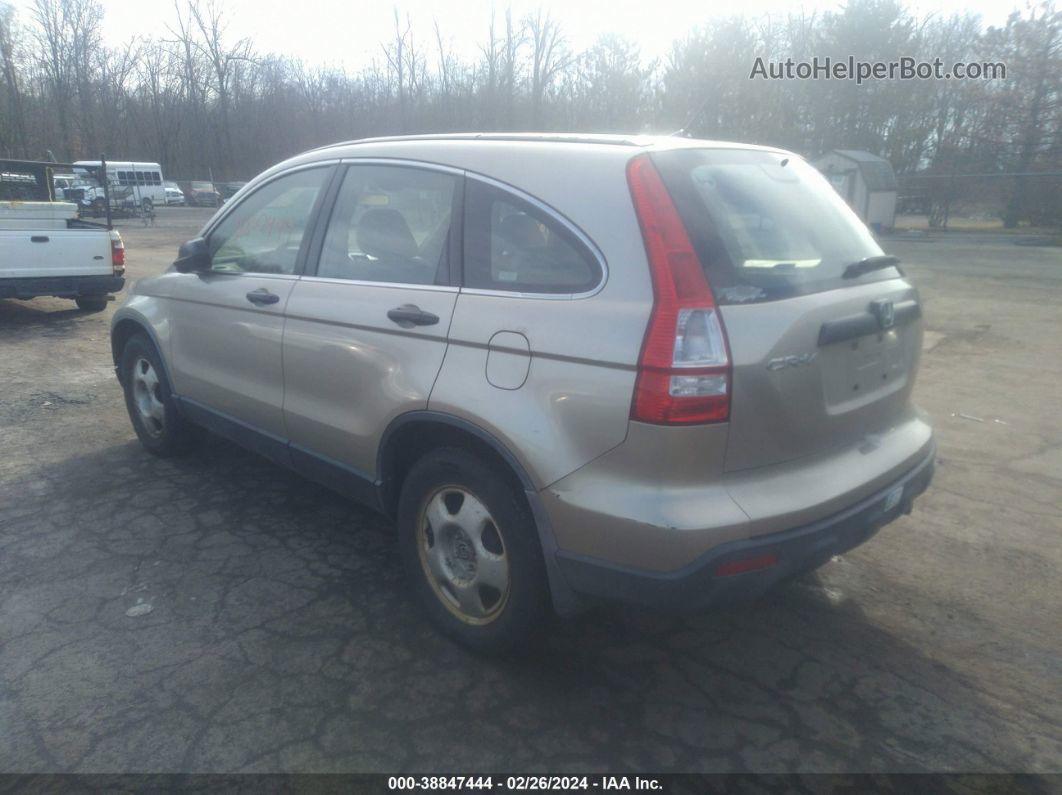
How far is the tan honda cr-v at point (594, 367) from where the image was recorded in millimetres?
2475

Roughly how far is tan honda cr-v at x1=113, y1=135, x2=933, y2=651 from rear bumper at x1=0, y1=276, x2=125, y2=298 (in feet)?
25.0

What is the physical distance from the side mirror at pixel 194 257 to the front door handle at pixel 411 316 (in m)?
1.81

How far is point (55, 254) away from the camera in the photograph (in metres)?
10.0

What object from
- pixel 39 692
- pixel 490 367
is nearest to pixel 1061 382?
pixel 490 367

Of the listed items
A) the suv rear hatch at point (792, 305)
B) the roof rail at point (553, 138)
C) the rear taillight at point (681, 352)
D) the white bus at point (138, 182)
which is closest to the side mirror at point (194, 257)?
the roof rail at point (553, 138)

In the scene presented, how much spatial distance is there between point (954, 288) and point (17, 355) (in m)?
13.2

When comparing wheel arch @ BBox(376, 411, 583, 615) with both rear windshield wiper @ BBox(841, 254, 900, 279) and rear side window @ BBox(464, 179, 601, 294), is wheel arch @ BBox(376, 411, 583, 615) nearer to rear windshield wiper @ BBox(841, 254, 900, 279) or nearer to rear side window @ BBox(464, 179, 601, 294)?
rear side window @ BBox(464, 179, 601, 294)

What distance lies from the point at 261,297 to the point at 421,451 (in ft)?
4.24

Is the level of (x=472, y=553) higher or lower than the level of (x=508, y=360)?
lower

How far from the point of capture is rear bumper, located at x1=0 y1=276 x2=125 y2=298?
9.70m

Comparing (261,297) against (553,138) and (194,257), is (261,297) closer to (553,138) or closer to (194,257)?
(194,257)

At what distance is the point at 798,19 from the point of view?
36.7 meters

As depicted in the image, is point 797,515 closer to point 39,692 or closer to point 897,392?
point 897,392

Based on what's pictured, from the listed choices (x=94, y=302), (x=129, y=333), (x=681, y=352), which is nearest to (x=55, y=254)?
(x=94, y=302)
